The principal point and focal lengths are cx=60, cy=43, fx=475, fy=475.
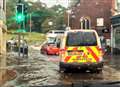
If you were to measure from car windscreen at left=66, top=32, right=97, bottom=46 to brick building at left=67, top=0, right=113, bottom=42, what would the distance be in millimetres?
40269

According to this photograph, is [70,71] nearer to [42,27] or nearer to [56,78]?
[56,78]

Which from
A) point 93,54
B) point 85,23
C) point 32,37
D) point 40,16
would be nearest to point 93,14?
point 85,23

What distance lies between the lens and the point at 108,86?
1077cm

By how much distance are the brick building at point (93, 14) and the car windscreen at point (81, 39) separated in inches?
1585

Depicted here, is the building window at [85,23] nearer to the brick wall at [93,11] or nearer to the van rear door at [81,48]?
the brick wall at [93,11]

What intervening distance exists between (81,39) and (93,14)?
146 feet

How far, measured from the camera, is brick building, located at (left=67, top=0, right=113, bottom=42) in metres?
64.1

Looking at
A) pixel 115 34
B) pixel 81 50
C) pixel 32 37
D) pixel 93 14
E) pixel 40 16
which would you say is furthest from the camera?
pixel 40 16

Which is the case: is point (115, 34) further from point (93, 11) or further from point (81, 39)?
point (81, 39)

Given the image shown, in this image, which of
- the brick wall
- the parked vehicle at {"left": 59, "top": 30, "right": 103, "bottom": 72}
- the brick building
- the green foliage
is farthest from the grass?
the parked vehicle at {"left": 59, "top": 30, "right": 103, "bottom": 72}

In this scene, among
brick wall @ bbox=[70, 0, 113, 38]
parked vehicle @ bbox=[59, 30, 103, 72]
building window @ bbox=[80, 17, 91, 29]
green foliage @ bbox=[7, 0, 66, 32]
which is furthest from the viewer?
green foliage @ bbox=[7, 0, 66, 32]

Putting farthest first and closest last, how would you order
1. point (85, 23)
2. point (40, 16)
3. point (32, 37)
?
point (40, 16) → point (32, 37) → point (85, 23)

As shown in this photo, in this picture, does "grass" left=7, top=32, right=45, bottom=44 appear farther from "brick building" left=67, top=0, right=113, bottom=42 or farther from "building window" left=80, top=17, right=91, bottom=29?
"building window" left=80, top=17, right=91, bottom=29

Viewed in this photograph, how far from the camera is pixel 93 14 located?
6612cm
